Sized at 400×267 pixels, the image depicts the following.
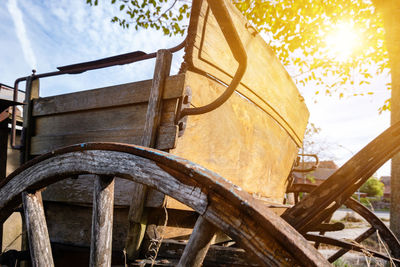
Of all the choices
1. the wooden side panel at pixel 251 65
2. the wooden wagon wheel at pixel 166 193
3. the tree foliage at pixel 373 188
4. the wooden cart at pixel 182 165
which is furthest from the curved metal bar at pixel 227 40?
the tree foliage at pixel 373 188

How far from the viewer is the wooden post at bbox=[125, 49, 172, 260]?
1.46m

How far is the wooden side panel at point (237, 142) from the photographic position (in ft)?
5.32

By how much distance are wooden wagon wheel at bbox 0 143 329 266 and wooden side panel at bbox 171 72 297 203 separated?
21.1 inches

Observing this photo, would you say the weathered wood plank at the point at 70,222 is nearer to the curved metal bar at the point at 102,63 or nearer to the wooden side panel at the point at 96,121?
the wooden side panel at the point at 96,121

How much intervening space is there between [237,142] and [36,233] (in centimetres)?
134

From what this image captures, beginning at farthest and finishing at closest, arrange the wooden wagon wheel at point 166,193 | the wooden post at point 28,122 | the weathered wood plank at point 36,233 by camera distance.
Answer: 1. the wooden post at point 28,122
2. the weathered wood plank at point 36,233
3. the wooden wagon wheel at point 166,193

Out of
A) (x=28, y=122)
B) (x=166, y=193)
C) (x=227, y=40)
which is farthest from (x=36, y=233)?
(x=28, y=122)

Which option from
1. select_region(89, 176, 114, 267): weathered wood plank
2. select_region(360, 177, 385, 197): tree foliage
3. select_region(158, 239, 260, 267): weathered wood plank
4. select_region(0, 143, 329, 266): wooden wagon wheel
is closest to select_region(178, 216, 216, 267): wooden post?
select_region(0, 143, 329, 266): wooden wagon wheel

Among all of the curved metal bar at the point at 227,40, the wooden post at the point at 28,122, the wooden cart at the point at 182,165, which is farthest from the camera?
the wooden post at the point at 28,122

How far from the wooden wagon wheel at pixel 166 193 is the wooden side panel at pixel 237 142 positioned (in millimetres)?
536

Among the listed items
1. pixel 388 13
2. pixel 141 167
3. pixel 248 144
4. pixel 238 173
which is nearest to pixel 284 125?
pixel 248 144

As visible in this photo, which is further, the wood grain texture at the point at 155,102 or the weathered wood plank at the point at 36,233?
the wood grain texture at the point at 155,102

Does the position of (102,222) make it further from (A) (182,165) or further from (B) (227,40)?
(B) (227,40)

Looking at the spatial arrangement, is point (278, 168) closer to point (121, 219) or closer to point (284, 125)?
point (284, 125)
